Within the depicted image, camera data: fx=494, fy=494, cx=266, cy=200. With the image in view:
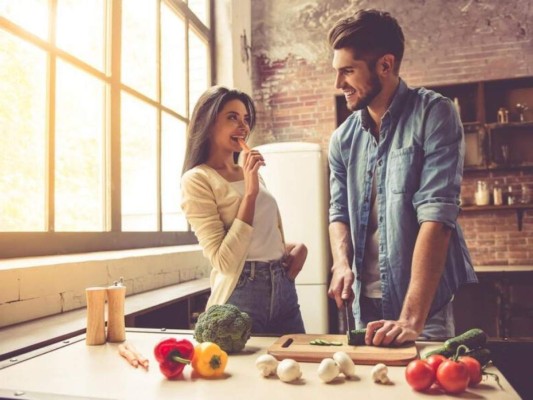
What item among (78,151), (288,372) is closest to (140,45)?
(78,151)

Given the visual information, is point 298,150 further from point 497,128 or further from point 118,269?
point 118,269

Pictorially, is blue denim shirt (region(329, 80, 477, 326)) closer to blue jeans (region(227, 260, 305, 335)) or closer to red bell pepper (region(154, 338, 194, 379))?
blue jeans (region(227, 260, 305, 335))

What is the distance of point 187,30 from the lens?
4.27 meters

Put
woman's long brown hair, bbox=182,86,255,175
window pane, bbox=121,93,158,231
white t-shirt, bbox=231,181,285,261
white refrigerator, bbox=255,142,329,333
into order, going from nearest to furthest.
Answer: white t-shirt, bbox=231,181,285,261
woman's long brown hair, bbox=182,86,255,175
window pane, bbox=121,93,158,231
white refrigerator, bbox=255,142,329,333

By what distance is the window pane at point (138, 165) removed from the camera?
125 inches

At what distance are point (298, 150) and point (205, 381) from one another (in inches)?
138

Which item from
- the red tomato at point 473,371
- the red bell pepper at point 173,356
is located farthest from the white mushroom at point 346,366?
the red bell pepper at point 173,356

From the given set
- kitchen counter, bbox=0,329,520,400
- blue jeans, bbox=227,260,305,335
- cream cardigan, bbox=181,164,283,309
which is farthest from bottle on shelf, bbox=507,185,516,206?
kitchen counter, bbox=0,329,520,400

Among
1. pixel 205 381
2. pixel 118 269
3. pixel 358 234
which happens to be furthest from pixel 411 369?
pixel 118 269

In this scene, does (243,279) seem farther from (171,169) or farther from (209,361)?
(171,169)

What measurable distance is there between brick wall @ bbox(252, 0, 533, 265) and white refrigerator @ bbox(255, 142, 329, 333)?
3.02 feet

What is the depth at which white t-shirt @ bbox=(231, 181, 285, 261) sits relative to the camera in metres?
1.78

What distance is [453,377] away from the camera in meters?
0.95

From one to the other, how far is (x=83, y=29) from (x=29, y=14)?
474mm
